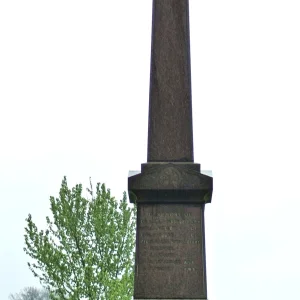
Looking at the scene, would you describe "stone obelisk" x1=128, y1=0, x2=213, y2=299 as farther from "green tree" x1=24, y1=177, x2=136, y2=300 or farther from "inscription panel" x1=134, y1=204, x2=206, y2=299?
"green tree" x1=24, y1=177, x2=136, y2=300

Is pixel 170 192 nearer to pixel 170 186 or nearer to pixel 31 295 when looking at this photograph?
pixel 170 186

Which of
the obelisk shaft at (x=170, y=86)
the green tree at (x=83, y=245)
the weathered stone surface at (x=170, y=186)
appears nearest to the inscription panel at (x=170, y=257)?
the weathered stone surface at (x=170, y=186)

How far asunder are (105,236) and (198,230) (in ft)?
42.7

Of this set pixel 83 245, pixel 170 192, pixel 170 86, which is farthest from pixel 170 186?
pixel 83 245

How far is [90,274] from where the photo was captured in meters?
21.7

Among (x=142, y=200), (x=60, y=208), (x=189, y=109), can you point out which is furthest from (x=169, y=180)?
(x=60, y=208)

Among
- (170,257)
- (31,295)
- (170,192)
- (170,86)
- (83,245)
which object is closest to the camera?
(170,257)

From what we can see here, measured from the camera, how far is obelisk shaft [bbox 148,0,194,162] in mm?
10312

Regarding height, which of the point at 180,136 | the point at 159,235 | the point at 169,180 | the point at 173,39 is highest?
the point at 173,39

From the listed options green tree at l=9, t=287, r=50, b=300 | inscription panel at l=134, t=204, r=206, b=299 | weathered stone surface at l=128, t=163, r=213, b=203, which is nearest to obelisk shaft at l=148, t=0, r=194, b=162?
weathered stone surface at l=128, t=163, r=213, b=203

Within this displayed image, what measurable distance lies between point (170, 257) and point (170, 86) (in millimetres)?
2456

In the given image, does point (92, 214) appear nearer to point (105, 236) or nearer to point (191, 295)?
point (105, 236)

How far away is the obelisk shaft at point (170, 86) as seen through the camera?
10312 mm

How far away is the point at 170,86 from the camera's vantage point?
10.5 meters
